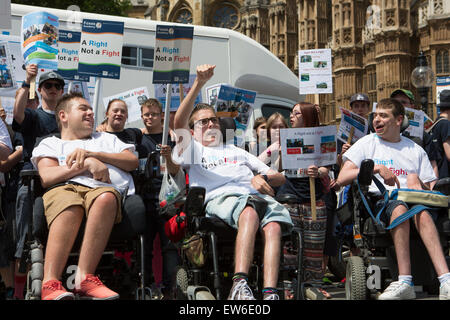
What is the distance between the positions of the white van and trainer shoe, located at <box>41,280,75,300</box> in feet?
16.0

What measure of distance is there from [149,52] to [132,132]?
351 centimetres

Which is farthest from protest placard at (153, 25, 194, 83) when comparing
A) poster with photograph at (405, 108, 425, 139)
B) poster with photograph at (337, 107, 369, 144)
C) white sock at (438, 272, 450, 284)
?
white sock at (438, 272, 450, 284)

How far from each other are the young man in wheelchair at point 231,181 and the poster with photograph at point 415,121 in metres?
1.98

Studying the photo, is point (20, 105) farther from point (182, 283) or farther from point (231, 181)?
point (182, 283)

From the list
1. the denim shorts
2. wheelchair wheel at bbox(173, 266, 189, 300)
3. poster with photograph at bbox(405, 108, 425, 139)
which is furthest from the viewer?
poster with photograph at bbox(405, 108, 425, 139)

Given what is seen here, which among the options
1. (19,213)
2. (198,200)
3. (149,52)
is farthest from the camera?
(149,52)

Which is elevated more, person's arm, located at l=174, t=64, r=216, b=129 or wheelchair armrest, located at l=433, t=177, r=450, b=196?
person's arm, located at l=174, t=64, r=216, b=129

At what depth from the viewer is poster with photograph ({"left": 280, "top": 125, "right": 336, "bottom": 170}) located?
5438 mm

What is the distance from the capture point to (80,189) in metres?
4.37

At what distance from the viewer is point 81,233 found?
4289 millimetres

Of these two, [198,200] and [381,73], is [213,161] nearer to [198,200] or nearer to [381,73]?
[198,200]

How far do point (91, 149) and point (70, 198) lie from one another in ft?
1.91

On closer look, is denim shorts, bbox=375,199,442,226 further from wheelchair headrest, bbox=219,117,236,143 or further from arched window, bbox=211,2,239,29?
arched window, bbox=211,2,239,29
